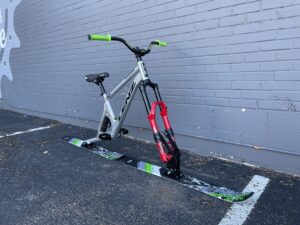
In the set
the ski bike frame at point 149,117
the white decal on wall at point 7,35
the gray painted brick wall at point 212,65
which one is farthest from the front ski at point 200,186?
the white decal on wall at point 7,35

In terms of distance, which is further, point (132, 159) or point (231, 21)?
point (132, 159)

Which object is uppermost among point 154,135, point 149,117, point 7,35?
point 7,35

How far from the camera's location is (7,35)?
28.7 feet

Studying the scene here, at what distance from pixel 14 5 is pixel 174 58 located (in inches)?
226

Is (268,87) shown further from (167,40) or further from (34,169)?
(34,169)

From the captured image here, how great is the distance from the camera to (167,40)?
436 cm

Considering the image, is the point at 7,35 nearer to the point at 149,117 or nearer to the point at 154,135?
the point at 149,117

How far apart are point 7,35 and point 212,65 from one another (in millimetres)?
6960

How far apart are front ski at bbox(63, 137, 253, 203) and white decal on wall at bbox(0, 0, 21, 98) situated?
5494mm

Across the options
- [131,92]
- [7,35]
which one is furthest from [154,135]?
[7,35]

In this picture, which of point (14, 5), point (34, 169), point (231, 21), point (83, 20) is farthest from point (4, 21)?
point (231, 21)

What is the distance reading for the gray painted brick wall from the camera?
10.9 feet

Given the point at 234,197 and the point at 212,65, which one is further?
the point at 212,65

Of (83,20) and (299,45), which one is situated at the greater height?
(83,20)
